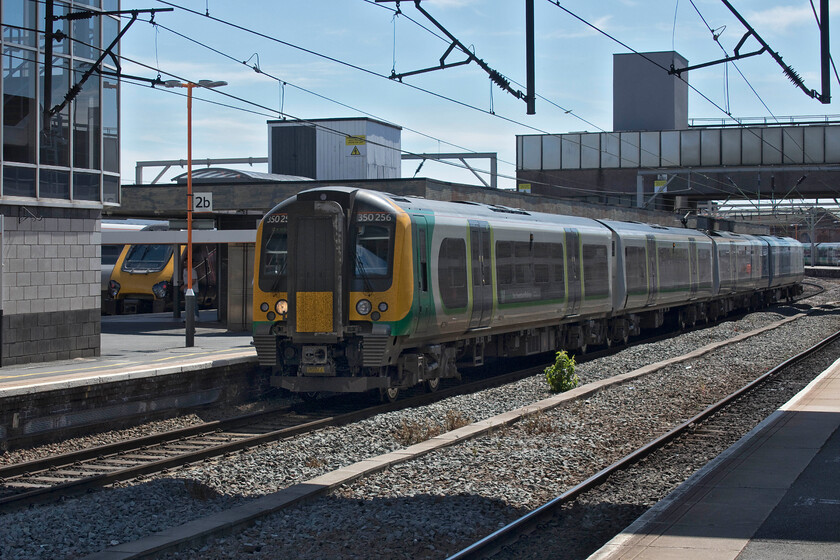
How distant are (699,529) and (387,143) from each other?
107ft

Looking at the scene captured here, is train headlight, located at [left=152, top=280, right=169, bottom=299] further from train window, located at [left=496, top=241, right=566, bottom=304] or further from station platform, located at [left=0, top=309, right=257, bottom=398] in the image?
train window, located at [left=496, top=241, right=566, bottom=304]

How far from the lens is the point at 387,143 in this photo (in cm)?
3916

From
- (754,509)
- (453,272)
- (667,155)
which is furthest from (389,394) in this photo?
(667,155)

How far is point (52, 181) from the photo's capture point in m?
18.1

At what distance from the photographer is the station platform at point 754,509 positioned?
695cm

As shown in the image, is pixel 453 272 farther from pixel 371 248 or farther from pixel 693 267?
pixel 693 267

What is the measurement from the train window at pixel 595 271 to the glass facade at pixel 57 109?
10.1 m

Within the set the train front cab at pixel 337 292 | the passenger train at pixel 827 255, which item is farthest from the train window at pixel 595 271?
the passenger train at pixel 827 255

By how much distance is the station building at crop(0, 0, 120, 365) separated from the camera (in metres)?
17.1

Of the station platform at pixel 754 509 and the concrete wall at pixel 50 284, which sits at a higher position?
the concrete wall at pixel 50 284

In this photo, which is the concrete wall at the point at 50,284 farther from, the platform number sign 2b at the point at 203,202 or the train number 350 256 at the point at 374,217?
the train number 350 256 at the point at 374,217

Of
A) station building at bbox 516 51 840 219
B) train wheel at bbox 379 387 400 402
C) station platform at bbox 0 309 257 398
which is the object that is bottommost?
train wheel at bbox 379 387 400 402

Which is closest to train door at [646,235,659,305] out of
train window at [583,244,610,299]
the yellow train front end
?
train window at [583,244,610,299]

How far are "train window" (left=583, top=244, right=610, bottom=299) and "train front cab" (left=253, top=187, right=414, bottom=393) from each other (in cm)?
798
